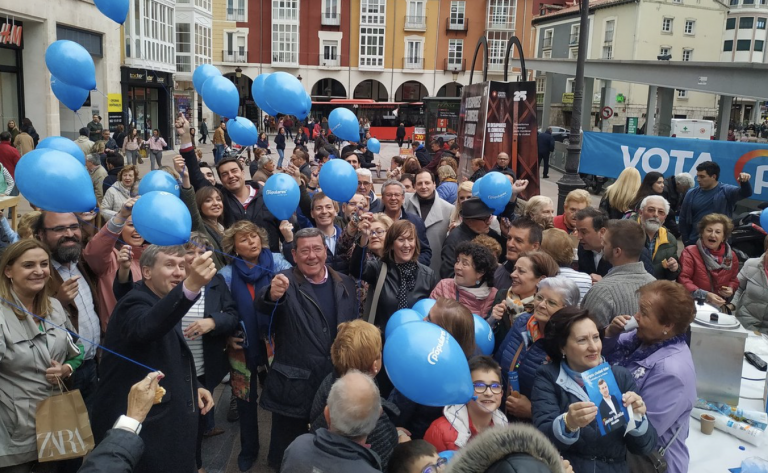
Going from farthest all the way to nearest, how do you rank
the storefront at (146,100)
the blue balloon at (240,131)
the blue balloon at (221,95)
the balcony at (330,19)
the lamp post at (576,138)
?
1. the balcony at (330,19)
2. the storefront at (146,100)
3. the lamp post at (576,138)
4. the blue balloon at (240,131)
5. the blue balloon at (221,95)

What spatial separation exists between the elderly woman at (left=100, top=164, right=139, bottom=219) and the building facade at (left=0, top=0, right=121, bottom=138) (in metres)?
12.1

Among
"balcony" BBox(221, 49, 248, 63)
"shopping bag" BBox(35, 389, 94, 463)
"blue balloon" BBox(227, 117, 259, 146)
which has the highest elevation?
"balcony" BBox(221, 49, 248, 63)

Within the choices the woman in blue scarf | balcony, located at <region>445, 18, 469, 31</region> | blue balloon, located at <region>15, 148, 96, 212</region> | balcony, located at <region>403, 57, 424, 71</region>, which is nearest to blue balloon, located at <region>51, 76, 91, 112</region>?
Answer: blue balloon, located at <region>15, 148, 96, 212</region>

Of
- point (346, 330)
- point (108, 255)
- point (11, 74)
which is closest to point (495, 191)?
point (346, 330)

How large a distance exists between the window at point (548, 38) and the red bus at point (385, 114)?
1456 centimetres

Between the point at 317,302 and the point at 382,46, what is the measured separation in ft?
159

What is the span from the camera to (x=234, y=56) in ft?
158

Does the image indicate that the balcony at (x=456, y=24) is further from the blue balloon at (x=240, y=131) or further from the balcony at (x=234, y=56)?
the blue balloon at (x=240, y=131)

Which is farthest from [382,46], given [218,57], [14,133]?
[14,133]

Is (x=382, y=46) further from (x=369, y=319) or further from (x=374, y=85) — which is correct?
(x=369, y=319)

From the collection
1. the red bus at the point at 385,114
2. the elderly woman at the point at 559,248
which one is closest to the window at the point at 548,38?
the red bus at the point at 385,114

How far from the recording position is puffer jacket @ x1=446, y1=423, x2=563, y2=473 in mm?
1473

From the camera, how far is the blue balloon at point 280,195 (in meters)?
4.94

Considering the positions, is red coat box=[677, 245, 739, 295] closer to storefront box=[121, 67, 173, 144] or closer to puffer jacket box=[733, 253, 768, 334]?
puffer jacket box=[733, 253, 768, 334]
